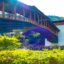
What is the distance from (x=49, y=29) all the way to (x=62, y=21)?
230cm

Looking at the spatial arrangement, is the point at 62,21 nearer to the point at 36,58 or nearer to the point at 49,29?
the point at 49,29

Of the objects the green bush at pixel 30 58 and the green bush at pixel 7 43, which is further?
the green bush at pixel 7 43

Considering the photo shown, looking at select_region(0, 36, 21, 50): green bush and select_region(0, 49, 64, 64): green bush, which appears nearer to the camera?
select_region(0, 49, 64, 64): green bush

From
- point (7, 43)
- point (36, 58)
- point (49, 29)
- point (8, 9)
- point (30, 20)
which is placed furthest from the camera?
point (49, 29)

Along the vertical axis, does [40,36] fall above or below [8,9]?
below

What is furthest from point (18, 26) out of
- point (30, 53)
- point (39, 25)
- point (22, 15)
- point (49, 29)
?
point (30, 53)

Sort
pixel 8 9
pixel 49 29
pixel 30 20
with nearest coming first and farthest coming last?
pixel 8 9
pixel 30 20
pixel 49 29

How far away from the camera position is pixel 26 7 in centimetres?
1961

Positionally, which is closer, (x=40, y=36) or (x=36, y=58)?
(x=36, y=58)

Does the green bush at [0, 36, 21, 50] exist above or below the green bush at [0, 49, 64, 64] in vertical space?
below

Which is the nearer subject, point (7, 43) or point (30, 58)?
point (30, 58)

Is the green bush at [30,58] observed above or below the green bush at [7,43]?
above

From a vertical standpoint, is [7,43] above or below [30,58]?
below

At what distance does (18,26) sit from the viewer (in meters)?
20.0
